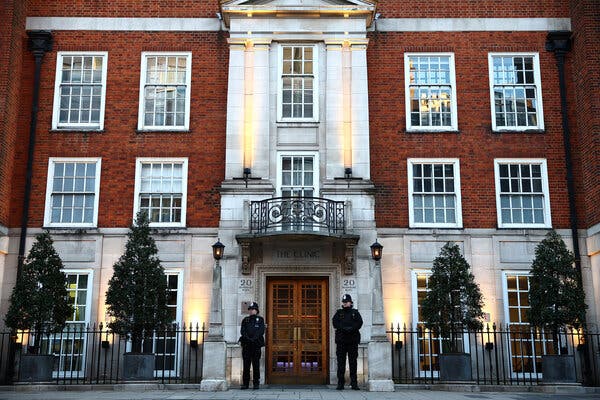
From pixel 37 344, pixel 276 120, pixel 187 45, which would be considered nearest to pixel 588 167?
pixel 276 120

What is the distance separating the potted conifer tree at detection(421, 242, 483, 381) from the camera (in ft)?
59.5

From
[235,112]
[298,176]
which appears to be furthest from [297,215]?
[235,112]

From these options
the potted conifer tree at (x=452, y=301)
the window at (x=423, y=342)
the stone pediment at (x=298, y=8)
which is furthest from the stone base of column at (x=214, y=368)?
the stone pediment at (x=298, y=8)

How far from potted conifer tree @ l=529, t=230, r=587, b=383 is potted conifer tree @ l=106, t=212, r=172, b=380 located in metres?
9.57

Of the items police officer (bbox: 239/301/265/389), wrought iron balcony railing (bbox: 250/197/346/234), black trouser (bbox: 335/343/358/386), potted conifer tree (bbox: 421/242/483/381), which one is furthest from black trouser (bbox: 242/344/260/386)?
potted conifer tree (bbox: 421/242/483/381)

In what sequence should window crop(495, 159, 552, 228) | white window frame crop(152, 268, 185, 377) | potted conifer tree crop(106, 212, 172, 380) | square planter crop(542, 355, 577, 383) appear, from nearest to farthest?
potted conifer tree crop(106, 212, 172, 380)
square planter crop(542, 355, 577, 383)
white window frame crop(152, 268, 185, 377)
window crop(495, 159, 552, 228)

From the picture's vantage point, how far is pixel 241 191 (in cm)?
1961

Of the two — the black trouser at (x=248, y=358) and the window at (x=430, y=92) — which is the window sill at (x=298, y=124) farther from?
the black trouser at (x=248, y=358)

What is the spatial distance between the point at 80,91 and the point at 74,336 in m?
7.34

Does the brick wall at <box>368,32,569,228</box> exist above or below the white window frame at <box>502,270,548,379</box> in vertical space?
above

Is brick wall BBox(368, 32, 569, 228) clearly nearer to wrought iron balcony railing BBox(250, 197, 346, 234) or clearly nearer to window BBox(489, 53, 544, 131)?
window BBox(489, 53, 544, 131)

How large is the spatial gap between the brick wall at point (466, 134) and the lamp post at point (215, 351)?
5421 mm

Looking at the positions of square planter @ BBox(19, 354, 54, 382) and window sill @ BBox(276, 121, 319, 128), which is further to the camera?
window sill @ BBox(276, 121, 319, 128)

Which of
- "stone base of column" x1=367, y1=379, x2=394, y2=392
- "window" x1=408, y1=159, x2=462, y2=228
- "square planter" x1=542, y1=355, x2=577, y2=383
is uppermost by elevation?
"window" x1=408, y1=159, x2=462, y2=228
